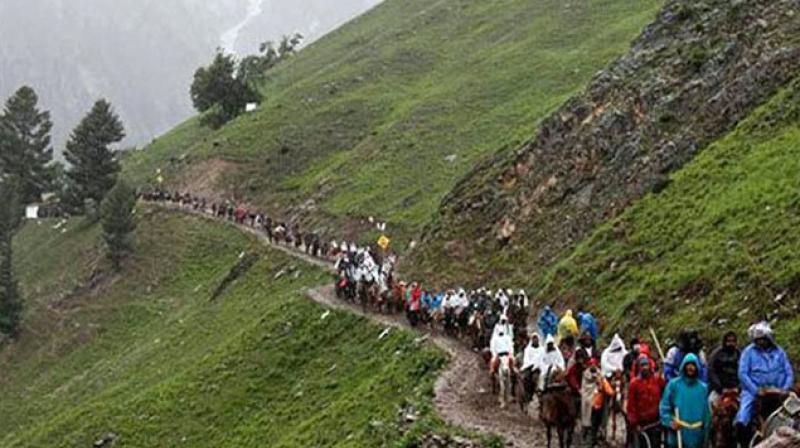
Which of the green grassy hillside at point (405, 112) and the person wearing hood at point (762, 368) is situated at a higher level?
the green grassy hillside at point (405, 112)

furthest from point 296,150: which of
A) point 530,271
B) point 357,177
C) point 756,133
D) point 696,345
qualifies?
point 696,345

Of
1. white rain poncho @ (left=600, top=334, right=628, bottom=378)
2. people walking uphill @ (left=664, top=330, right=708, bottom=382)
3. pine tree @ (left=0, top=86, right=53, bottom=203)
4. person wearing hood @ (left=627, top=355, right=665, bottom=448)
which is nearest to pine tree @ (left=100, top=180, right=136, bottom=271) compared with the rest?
pine tree @ (left=0, top=86, right=53, bottom=203)

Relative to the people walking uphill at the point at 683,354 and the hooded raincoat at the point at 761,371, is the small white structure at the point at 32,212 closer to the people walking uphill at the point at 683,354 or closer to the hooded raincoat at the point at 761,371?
the people walking uphill at the point at 683,354

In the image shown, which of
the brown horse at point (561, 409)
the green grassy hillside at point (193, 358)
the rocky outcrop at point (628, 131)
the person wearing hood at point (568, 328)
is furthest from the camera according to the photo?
the rocky outcrop at point (628, 131)

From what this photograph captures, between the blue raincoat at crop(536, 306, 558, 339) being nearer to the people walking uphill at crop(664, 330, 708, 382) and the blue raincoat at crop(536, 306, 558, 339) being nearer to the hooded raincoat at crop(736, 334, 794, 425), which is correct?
the people walking uphill at crop(664, 330, 708, 382)

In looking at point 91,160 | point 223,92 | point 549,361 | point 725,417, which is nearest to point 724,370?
point 725,417

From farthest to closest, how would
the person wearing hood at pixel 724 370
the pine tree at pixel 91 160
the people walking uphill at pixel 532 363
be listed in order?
1. the pine tree at pixel 91 160
2. the people walking uphill at pixel 532 363
3. the person wearing hood at pixel 724 370

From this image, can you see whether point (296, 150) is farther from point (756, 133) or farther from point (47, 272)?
point (756, 133)

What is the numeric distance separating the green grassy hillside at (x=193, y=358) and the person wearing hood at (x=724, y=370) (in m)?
7.92

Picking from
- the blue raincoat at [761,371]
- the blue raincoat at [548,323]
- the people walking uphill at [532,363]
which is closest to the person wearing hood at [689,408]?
the blue raincoat at [761,371]

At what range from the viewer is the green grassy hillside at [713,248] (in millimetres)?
26172

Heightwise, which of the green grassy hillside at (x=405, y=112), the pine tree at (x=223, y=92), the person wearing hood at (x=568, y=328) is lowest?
the person wearing hood at (x=568, y=328)

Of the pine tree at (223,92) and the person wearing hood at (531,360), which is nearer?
the person wearing hood at (531,360)

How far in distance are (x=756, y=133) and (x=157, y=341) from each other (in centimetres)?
3482
